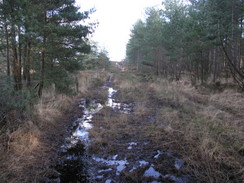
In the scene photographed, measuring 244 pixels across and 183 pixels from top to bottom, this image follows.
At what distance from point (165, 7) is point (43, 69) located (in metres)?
14.8

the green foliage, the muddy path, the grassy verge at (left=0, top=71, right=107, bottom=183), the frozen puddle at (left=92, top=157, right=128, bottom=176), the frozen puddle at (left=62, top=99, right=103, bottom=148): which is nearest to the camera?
the grassy verge at (left=0, top=71, right=107, bottom=183)

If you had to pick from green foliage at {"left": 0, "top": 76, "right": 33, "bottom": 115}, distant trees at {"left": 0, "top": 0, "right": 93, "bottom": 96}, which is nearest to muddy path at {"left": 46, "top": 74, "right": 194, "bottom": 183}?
green foliage at {"left": 0, "top": 76, "right": 33, "bottom": 115}

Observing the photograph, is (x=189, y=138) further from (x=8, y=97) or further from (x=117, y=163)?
(x=8, y=97)

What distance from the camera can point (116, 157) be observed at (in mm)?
4113

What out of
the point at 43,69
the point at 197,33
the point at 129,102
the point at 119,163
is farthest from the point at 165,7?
the point at 119,163

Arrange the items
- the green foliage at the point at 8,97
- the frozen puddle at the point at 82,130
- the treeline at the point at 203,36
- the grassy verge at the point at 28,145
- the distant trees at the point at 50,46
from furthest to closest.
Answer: the treeline at the point at 203,36 → the distant trees at the point at 50,46 → the frozen puddle at the point at 82,130 → the green foliage at the point at 8,97 → the grassy verge at the point at 28,145

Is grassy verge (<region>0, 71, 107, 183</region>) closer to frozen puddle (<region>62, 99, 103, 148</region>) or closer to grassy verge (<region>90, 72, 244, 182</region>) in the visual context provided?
frozen puddle (<region>62, 99, 103, 148</region>)

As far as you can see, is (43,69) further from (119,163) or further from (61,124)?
(119,163)

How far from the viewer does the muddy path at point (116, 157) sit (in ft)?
11.1

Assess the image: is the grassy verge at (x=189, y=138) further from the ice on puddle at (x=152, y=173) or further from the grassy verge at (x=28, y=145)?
the grassy verge at (x=28, y=145)

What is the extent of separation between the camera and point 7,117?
162 inches

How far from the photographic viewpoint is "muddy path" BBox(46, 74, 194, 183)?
337cm

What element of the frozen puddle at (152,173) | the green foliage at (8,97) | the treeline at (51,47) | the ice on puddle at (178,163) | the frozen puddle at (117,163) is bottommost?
the frozen puddle at (152,173)

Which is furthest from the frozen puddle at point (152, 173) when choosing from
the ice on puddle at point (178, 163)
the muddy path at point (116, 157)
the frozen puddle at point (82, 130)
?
the frozen puddle at point (82, 130)
